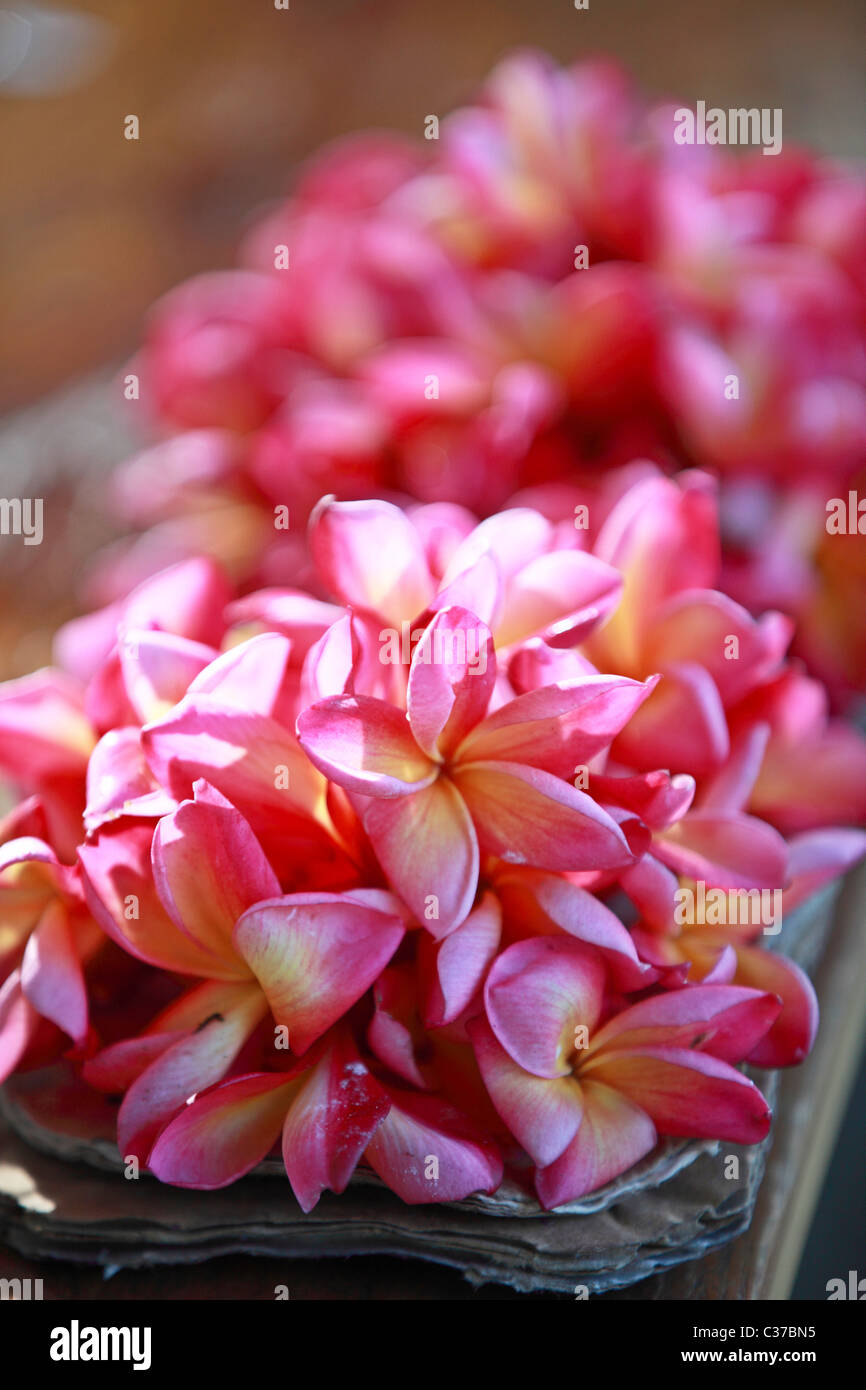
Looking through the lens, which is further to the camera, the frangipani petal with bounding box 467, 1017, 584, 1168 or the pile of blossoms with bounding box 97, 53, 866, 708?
the pile of blossoms with bounding box 97, 53, 866, 708

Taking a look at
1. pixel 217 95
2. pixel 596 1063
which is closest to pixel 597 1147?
pixel 596 1063

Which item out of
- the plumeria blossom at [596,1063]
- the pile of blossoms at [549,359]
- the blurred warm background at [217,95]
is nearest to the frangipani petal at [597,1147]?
the plumeria blossom at [596,1063]

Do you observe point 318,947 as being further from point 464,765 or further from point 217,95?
point 217,95

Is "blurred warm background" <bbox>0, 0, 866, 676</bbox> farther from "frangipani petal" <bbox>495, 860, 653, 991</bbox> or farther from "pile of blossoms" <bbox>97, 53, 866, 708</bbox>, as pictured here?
"frangipani petal" <bbox>495, 860, 653, 991</bbox>

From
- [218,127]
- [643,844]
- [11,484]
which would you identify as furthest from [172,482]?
[218,127]

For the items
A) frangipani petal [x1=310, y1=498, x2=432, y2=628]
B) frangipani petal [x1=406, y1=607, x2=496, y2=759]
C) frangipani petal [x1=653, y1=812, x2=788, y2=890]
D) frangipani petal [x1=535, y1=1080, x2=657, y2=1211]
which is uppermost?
frangipani petal [x1=310, y1=498, x2=432, y2=628]

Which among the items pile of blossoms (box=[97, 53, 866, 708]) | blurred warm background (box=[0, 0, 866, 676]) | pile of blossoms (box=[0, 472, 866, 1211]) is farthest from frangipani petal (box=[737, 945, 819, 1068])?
blurred warm background (box=[0, 0, 866, 676])

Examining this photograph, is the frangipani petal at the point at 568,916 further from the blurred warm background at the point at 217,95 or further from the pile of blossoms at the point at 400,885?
the blurred warm background at the point at 217,95
